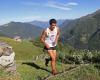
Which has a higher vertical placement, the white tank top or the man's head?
the man's head

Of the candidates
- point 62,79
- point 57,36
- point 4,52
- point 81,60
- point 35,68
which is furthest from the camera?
point 81,60

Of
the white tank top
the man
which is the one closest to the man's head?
the man

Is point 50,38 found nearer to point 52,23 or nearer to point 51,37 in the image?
point 51,37

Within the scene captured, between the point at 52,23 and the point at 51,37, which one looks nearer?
the point at 52,23

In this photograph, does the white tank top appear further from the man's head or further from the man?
the man's head

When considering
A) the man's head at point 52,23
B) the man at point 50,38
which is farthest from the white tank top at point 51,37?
the man's head at point 52,23

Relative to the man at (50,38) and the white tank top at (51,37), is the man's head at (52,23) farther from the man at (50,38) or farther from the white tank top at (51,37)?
the white tank top at (51,37)

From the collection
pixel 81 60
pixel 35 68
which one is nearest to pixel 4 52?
pixel 35 68

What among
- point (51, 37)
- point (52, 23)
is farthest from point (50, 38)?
point (52, 23)

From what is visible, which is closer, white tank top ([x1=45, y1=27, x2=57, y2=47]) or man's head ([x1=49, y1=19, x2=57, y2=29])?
man's head ([x1=49, y1=19, x2=57, y2=29])

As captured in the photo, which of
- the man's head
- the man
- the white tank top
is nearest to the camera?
the man's head

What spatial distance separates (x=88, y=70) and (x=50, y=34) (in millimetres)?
2578

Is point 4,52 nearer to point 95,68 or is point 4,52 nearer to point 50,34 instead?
point 50,34

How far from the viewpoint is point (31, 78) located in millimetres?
13242
